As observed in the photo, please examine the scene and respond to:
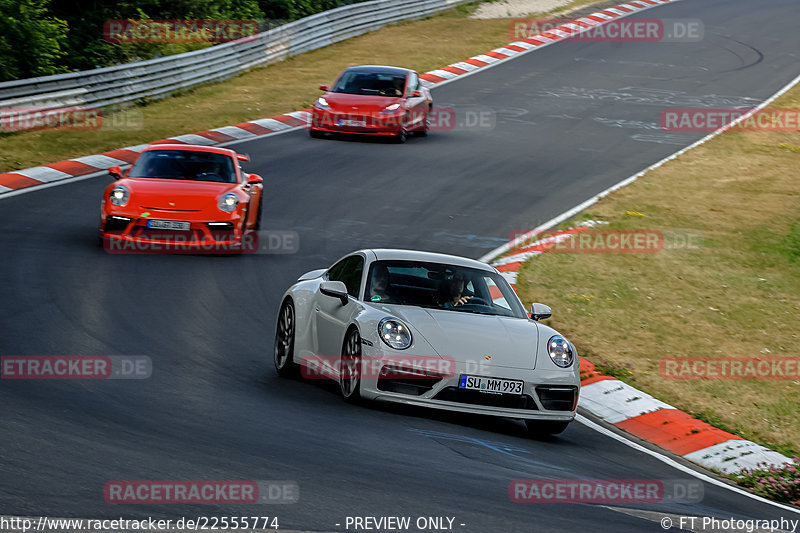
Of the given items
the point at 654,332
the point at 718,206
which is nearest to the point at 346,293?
the point at 654,332

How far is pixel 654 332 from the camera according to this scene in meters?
13.5

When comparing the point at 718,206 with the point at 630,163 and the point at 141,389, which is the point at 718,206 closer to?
the point at 630,163

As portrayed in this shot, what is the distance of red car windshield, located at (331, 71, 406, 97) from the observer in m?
25.4

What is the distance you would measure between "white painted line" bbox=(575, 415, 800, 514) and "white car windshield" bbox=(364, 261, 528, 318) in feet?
3.81

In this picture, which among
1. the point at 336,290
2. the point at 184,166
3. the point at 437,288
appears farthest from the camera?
the point at 184,166

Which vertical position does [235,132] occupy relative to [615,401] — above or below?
below

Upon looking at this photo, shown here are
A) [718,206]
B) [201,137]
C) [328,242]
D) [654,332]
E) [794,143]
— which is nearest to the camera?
[654,332]

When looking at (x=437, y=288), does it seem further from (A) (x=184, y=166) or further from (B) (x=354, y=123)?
(B) (x=354, y=123)

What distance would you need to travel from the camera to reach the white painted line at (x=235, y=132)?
24500mm

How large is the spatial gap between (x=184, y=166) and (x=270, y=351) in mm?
5705

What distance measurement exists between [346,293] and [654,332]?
508 centimetres

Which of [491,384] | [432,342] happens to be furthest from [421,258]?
[491,384]

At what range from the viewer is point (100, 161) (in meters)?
21.5

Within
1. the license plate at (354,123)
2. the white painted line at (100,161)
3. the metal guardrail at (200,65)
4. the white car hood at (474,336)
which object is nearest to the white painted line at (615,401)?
the white car hood at (474,336)
